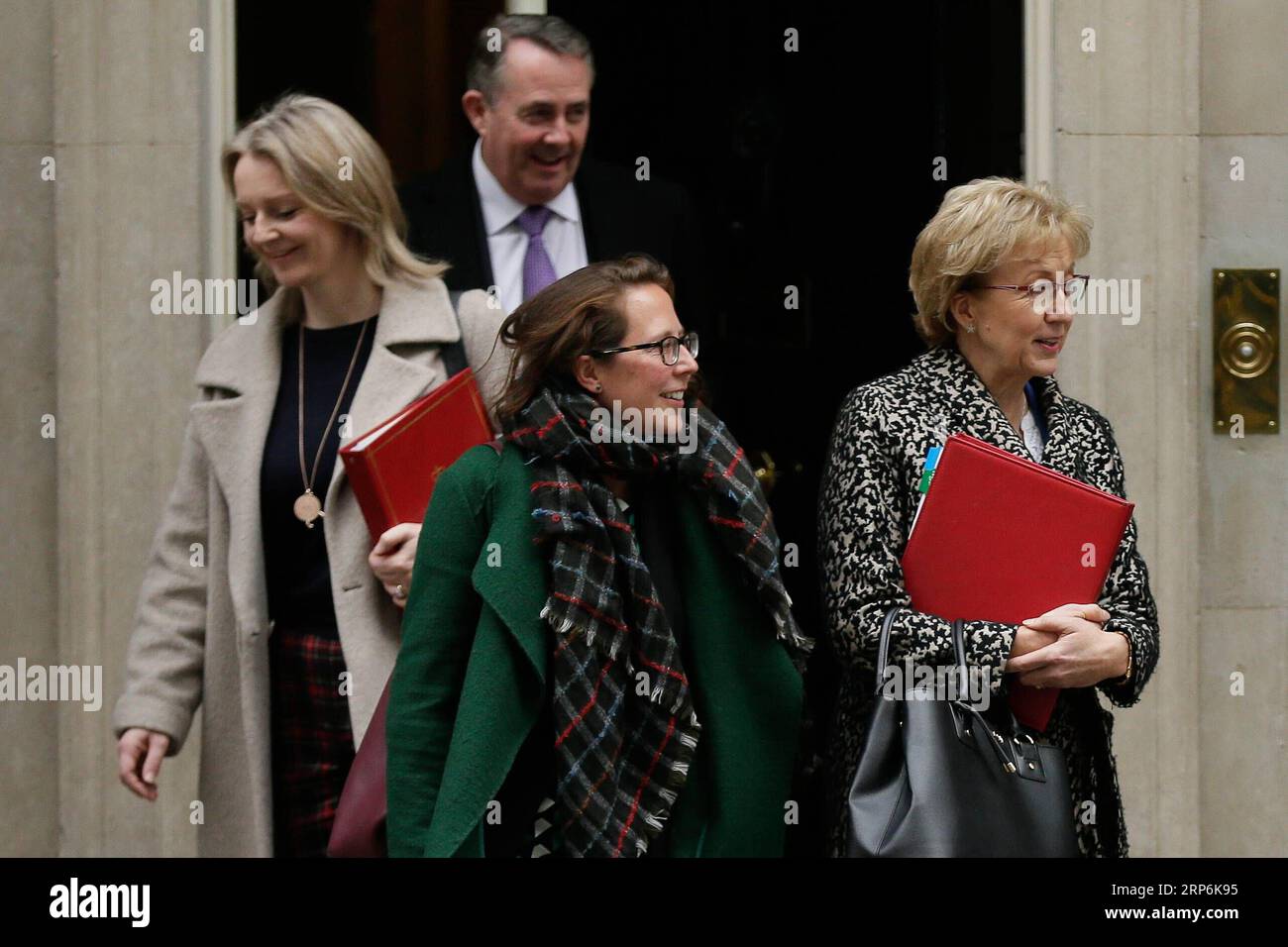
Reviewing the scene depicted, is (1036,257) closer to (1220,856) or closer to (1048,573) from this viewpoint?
(1048,573)

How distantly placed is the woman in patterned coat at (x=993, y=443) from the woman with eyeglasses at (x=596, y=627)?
334 mm

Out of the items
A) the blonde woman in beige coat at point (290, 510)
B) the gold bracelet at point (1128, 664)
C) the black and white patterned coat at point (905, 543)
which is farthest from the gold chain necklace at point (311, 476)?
the gold bracelet at point (1128, 664)

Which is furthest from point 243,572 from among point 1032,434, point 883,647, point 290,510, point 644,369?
point 1032,434

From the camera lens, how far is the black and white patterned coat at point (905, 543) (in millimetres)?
3764

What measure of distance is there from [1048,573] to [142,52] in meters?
3.24

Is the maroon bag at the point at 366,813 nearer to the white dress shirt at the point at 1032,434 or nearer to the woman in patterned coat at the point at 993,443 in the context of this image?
the woman in patterned coat at the point at 993,443

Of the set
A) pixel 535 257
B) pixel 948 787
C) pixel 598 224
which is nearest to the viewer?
pixel 948 787

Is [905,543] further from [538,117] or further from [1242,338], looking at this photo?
Answer: [1242,338]

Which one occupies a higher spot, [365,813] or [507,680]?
[507,680]

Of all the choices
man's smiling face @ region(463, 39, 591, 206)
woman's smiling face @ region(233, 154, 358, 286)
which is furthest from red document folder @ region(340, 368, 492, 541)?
man's smiling face @ region(463, 39, 591, 206)

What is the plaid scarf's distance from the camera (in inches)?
132

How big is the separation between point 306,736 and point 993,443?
65.0 inches

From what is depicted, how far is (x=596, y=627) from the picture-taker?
3.38 metres

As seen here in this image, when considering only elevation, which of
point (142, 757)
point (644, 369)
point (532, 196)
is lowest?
point (142, 757)
